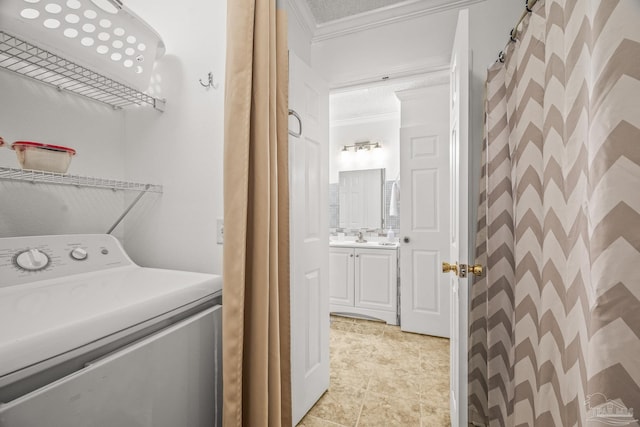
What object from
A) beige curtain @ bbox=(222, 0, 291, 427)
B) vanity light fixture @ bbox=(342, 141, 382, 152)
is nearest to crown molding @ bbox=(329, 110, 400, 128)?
vanity light fixture @ bbox=(342, 141, 382, 152)

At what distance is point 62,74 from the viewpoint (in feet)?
3.42

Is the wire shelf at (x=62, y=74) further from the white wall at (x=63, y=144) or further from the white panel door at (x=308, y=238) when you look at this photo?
the white panel door at (x=308, y=238)

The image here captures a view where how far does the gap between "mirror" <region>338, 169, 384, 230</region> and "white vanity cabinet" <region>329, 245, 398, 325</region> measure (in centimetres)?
69

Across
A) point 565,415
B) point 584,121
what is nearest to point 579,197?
point 584,121

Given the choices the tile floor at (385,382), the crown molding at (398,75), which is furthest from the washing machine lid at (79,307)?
the crown molding at (398,75)

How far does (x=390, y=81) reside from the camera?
1995 mm

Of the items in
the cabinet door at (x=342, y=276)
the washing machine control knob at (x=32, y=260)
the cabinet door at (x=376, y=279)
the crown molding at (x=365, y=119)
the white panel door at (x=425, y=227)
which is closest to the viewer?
the washing machine control knob at (x=32, y=260)

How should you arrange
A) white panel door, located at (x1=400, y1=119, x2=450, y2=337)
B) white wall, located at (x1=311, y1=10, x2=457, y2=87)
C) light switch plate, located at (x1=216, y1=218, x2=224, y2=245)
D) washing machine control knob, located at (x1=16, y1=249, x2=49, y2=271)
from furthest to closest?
white panel door, located at (x1=400, y1=119, x2=450, y2=337) → white wall, located at (x1=311, y1=10, x2=457, y2=87) → light switch plate, located at (x1=216, y1=218, x2=224, y2=245) → washing machine control knob, located at (x1=16, y1=249, x2=49, y2=271)

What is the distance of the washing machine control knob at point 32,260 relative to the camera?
Result: 0.88 metres

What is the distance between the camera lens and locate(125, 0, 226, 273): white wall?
128 centimetres

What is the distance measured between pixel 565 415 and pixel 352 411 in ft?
4.32

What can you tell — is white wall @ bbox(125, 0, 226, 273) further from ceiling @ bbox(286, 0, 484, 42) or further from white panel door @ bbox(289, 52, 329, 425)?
ceiling @ bbox(286, 0, 484, 42)

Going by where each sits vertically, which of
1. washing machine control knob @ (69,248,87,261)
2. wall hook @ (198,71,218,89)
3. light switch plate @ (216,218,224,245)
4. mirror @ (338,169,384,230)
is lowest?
washing machine control knob @ (69,248,87,261)

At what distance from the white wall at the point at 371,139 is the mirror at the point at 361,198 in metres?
0.11
